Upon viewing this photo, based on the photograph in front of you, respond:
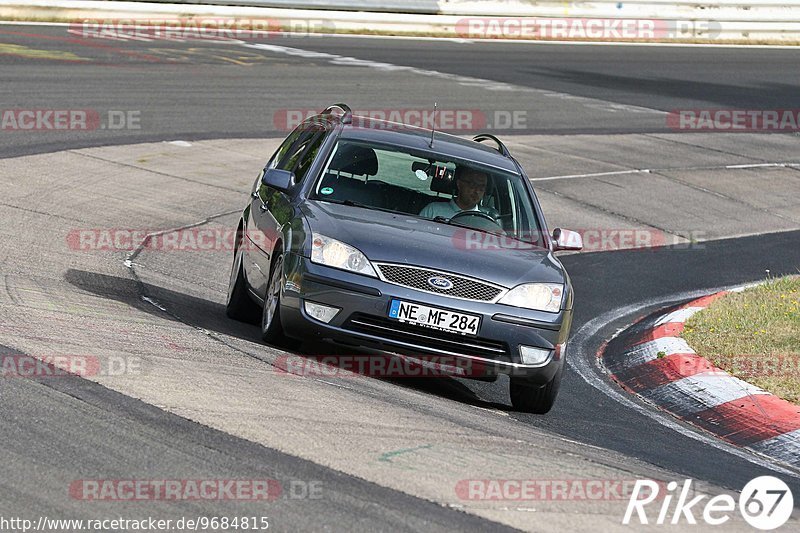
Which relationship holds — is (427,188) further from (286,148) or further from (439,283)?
(286,148)

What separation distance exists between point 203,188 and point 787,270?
6.50 metres

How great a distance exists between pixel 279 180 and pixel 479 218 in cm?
135

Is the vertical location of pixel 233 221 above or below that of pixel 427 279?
below

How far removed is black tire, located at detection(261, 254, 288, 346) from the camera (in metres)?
8.30

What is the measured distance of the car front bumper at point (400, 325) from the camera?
789 centimetres

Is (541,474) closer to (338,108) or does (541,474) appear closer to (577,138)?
(338,108)

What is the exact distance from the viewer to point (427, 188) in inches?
360

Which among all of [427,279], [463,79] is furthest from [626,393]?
[463,79]

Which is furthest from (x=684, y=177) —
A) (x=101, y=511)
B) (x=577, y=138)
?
(x=101, y=511)

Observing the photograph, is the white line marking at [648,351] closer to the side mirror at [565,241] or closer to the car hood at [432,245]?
the side mirror at [565,241]

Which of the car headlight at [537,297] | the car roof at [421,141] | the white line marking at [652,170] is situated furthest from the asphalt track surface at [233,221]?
the white line marking at [652,170]

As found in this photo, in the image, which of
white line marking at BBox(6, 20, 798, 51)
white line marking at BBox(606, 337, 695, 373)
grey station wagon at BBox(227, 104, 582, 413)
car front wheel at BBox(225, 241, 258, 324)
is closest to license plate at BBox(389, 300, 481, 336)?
grey station wagon at BBox(227, 104, 582, 413)

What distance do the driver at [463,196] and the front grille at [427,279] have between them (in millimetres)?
1041

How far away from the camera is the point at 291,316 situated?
807cm
